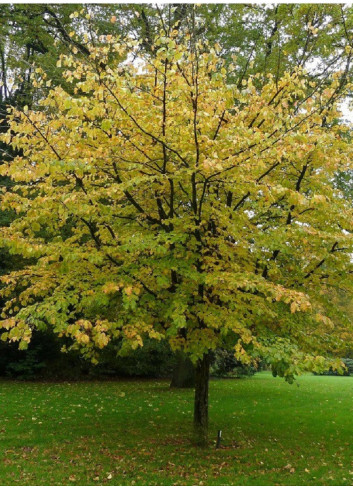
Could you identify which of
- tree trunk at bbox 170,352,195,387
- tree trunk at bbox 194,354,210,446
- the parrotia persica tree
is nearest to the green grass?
tree trunk at bbox 194,354,210,446

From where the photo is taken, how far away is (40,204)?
5254 millimetres

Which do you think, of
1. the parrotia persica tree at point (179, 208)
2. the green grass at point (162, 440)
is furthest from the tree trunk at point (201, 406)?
the parrotia persica tree at point (179, 208)

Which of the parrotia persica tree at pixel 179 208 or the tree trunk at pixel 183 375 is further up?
the parrotia persica tree at pixel 179 208

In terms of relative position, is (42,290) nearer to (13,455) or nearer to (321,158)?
(13,455)

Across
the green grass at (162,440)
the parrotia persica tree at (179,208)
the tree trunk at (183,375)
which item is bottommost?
the green grass at (162,440)

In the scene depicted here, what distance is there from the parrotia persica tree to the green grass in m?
1.90

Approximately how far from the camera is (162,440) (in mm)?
8000

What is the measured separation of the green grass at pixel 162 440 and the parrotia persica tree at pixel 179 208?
190cm

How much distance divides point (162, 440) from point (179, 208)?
444 cm

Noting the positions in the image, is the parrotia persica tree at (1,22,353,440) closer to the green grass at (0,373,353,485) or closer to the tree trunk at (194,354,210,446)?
the tree trunk at (194,354,210,446)

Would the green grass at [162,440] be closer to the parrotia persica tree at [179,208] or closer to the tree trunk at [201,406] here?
the tree trunk at [201,406]

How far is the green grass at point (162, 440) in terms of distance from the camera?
20.0 feet

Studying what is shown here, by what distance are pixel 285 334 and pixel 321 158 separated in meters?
2.60

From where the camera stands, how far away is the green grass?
6109 mm
